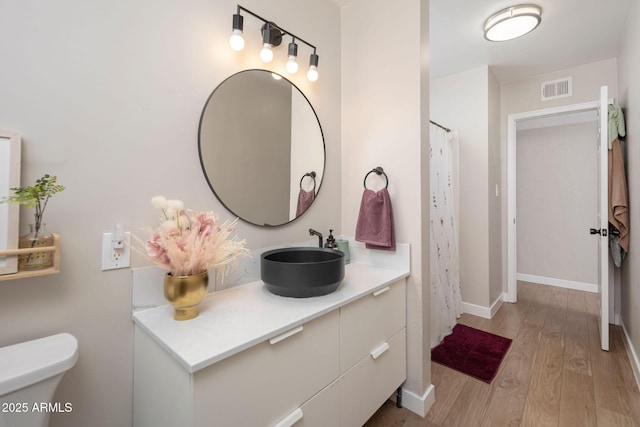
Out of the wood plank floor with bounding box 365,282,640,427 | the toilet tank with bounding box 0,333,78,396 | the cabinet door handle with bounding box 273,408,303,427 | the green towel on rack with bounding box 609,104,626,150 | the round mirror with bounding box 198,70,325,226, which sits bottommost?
the wood plank floor with bounding box 365,282,640,427

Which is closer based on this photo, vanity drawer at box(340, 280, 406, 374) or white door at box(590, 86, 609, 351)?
vanity drawer at box(340, 280, 406, 374)

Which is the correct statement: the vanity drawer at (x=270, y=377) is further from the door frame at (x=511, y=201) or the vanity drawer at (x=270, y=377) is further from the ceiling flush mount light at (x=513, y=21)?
the door frame at (x=511, y=201)

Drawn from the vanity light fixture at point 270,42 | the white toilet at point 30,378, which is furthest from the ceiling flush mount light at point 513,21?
the white toilet at point 30,378

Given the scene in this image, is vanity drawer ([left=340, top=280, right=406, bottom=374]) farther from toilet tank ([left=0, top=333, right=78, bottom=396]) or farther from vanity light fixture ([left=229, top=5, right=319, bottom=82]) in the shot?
vanity light fixture ([left=229, top=5, right=319, bottom=82])

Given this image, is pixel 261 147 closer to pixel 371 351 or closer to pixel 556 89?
pixel 371 351

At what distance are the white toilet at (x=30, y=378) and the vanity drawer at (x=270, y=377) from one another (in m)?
A: 0.40

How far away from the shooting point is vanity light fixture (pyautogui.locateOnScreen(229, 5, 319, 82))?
1.28 m

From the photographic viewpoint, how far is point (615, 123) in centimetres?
246

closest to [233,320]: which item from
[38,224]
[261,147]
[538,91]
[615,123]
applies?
[38,224]

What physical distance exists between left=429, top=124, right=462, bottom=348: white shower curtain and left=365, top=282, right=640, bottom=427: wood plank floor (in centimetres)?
Result: 42

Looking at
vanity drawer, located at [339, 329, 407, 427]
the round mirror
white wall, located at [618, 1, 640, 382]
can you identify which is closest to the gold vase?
the round mirror

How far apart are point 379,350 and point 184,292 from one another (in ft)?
3.13

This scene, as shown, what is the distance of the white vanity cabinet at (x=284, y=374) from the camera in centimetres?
81

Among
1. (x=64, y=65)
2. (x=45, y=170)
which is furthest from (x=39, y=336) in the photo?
(x=64, y=65)
